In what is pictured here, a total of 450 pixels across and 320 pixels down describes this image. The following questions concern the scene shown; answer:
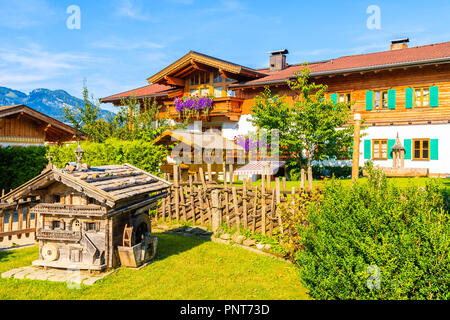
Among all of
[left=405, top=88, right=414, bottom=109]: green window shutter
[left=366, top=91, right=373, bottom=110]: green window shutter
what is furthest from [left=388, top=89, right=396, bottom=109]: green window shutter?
[left=366, top=91, right=373, bottom=110]: green window shutter

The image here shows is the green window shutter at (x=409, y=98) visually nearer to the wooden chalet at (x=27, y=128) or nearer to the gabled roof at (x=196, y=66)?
the gabled roof at (x=196, y=66)

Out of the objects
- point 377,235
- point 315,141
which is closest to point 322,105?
point 315,141

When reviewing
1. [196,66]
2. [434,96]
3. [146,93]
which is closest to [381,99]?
[434,96]

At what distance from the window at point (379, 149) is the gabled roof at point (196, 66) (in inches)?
396

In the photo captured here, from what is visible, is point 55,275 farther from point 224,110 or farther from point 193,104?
point 193,104

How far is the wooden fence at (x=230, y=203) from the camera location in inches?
391

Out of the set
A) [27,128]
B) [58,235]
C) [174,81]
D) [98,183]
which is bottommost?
[58,235]

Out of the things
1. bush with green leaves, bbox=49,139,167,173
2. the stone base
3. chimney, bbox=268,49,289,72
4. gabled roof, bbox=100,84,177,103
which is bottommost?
the stone base

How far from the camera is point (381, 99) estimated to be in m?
22.7

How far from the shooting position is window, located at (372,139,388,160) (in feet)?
73.4

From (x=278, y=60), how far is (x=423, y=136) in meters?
13.8

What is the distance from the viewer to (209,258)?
8.71 m

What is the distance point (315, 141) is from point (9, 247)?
14601mm

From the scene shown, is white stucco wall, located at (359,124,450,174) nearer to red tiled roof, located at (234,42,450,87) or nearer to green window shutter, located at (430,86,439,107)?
green window shutter, located at (430,86,439,107)
